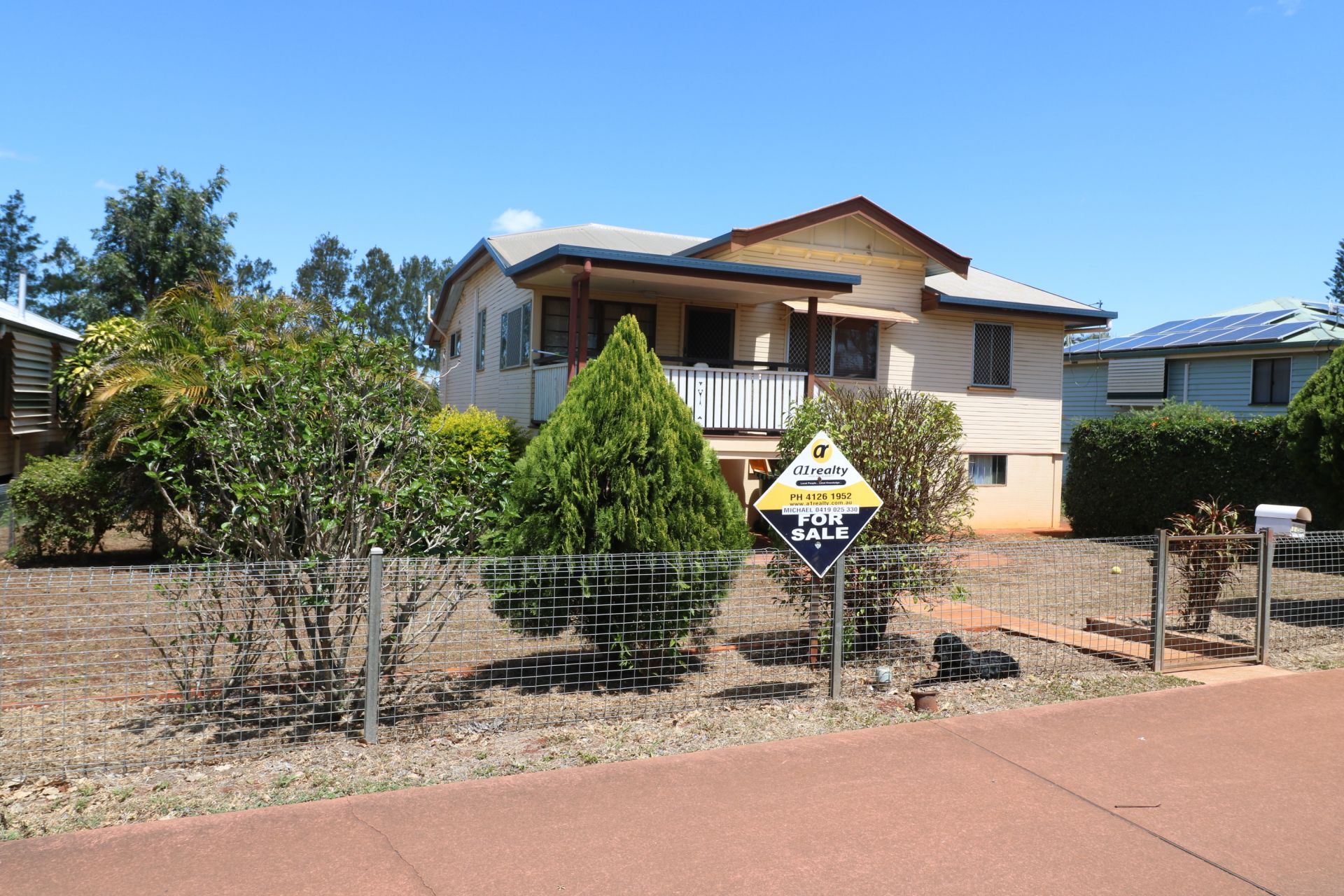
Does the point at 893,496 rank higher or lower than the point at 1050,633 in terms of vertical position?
higher

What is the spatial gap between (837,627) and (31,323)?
50.6ft

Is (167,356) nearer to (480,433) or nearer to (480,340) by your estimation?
(480,433)

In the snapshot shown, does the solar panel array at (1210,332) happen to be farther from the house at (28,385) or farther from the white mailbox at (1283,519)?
the house at (28,385)

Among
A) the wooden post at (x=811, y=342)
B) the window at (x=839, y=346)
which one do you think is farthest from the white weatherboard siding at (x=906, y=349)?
the wooden post at (x=811, y=342)

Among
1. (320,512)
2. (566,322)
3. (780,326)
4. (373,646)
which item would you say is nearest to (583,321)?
(566,322)

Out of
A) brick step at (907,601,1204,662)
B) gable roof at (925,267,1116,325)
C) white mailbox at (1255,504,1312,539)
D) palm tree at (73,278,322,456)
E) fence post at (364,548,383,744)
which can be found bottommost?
brick step at (907,601,1204,662)

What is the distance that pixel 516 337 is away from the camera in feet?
57.4

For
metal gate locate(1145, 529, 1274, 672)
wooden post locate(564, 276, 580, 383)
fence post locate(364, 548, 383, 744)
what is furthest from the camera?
wooden post locate(564, 276, 580, 383)

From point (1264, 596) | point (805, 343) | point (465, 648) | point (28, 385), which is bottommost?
A: point (465, 648)

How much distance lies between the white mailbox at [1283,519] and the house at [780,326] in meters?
6.71

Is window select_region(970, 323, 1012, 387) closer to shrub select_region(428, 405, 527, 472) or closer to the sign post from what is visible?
shrub select_region(428, 405, 527, 472)

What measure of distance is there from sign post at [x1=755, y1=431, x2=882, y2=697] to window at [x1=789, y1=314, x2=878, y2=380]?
11.1 metres

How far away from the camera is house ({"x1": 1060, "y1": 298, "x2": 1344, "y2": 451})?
23.3m

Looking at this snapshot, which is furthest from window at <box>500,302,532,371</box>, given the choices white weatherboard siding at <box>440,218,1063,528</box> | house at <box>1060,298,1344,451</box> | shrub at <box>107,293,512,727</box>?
house at <box>1060,298,1344,451</box>
